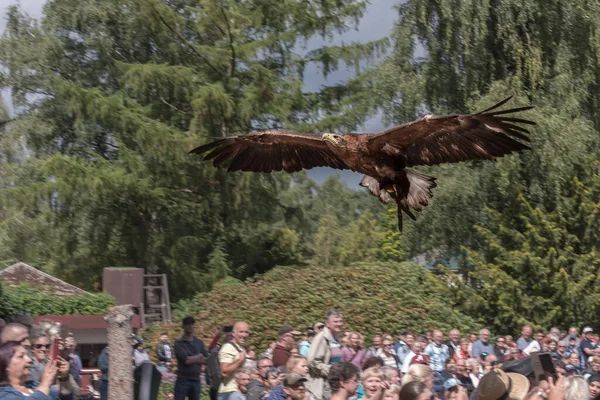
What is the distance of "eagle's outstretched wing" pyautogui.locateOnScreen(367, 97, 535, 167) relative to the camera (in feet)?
30.8

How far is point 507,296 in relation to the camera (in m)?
21.2

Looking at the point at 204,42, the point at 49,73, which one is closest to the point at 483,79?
the point at 204,42

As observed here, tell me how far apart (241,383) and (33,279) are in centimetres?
1443

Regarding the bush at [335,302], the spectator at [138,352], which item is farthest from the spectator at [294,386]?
the bush at [335,302]

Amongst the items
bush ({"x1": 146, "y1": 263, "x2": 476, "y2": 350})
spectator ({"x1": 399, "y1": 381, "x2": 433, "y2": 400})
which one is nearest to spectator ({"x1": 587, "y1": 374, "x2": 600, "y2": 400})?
spectator ({"x1": 399, "y1": 381, "x2": 433, "y2": 400})

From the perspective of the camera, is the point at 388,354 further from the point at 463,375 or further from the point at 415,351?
the point at 463,375

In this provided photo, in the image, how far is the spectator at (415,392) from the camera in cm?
631

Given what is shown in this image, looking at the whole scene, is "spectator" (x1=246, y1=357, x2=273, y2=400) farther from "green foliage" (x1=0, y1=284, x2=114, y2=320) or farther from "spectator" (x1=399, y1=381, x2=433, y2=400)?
"green foliage" (x1=0, y1=284, x2=114, y2=320)

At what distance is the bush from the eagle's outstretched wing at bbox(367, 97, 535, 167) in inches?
351

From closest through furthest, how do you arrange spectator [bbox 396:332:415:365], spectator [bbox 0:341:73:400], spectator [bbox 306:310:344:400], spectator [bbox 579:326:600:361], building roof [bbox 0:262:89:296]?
spectator [bbox 0:341:73:400] → spectator [bbox 306:310:344:400] → spectator [bbox 396:332:415:365] → spectator [bbox 579:326:600:361] → building roof [bbox 0:262:89:296]

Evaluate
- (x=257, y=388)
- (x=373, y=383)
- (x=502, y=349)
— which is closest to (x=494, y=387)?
(x=373, y=383)

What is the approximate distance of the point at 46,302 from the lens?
68.8 ft

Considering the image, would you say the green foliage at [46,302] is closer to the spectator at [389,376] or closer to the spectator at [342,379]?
the spectator at [389,376]

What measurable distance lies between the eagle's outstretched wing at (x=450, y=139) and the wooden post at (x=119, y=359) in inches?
123
